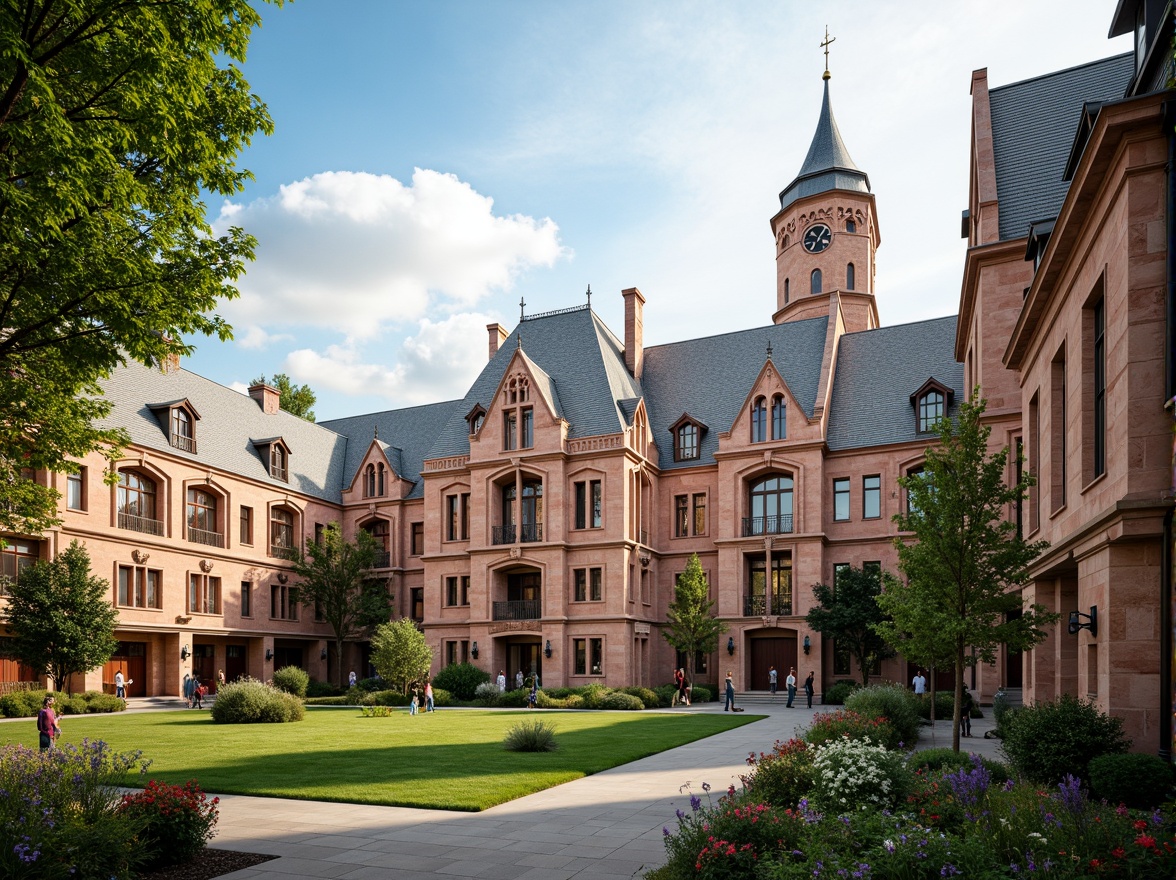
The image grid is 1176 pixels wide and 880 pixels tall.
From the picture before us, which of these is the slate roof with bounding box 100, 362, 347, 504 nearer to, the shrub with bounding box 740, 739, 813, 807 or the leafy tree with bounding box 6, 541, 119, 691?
the leafy tree with bounding box 6, 541, 119, 691

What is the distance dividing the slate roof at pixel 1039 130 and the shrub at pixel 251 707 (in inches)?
1123

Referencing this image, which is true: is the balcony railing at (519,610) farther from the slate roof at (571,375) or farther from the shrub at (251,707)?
the shrub at (251,707)

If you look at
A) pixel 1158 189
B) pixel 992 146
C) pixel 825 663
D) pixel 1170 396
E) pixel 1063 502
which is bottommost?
pixel 825 663

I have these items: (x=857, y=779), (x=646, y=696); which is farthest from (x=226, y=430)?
(x=857, y=779)

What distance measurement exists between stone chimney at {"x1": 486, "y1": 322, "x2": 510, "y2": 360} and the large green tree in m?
40.6

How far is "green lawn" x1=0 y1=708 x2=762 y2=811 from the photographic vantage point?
1544 centimetres

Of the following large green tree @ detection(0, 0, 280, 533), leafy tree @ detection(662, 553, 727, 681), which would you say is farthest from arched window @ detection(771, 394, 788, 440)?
large green tree @ detection(0, 0, 280, 533)

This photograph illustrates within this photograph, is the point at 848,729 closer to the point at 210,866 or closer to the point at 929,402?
the point at 210,866

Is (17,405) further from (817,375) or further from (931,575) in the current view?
(817,375)

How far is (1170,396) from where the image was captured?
12664 mm

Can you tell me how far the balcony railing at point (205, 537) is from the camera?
154 feet

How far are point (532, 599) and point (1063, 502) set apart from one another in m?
33.4

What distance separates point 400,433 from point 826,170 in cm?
3596

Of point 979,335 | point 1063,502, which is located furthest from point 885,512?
point 1063,502
